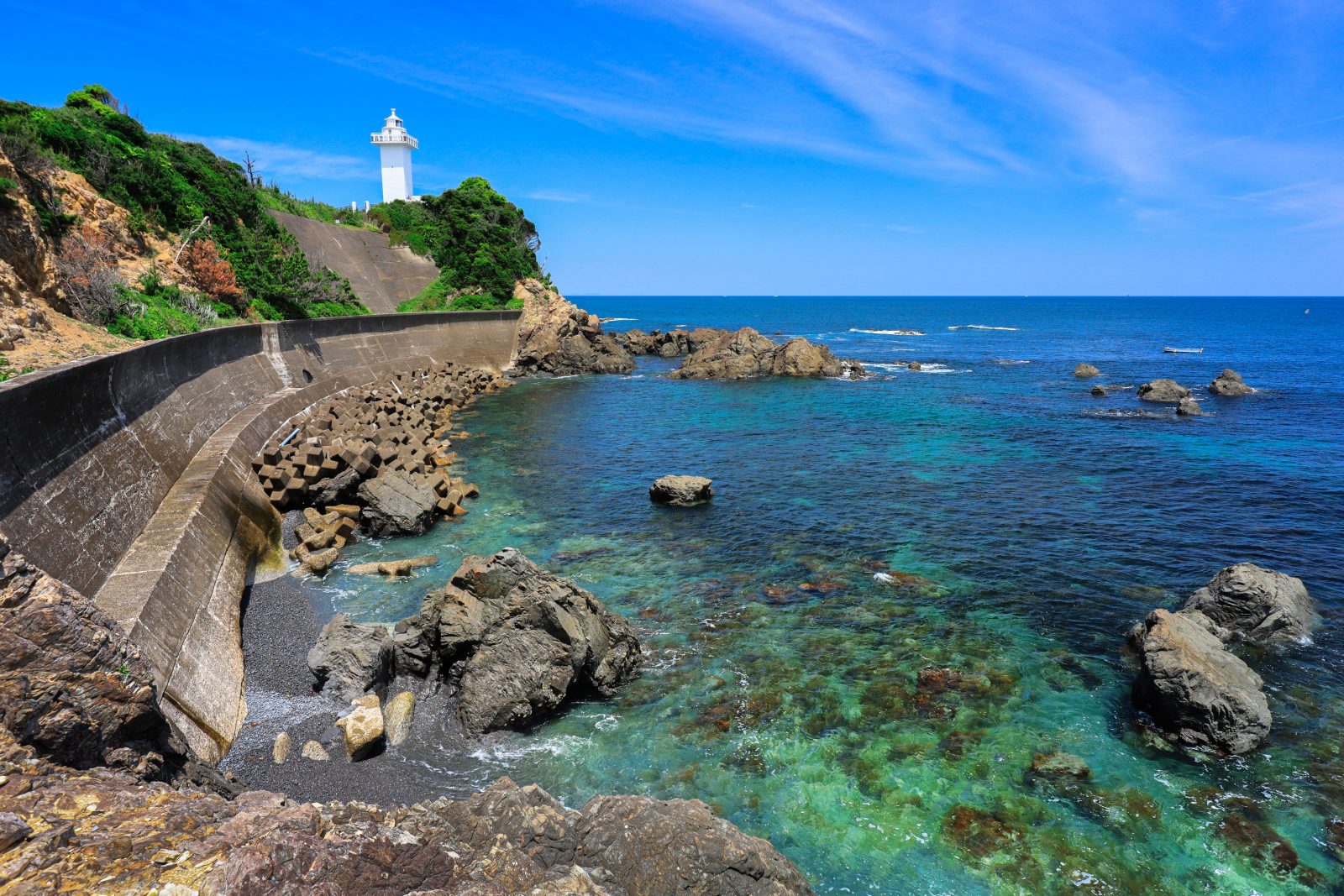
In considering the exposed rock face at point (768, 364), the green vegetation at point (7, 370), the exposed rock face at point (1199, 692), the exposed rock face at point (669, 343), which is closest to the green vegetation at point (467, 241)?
the exposed rock face at point (669, 343)

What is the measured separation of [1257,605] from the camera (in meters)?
13.8

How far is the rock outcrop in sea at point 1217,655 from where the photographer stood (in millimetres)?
10617

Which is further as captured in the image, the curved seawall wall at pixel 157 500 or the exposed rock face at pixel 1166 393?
the exposed rock face at pixel 1166 393

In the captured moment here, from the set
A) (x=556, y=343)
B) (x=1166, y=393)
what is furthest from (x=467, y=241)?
(x=1166, y=393)

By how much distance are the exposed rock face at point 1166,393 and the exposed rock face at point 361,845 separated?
154ft

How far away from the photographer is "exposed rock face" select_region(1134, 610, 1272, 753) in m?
10.6

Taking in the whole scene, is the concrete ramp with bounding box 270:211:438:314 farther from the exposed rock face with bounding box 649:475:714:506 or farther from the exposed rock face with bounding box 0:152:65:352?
the exposed rock face with bounding box 649:475:714:506

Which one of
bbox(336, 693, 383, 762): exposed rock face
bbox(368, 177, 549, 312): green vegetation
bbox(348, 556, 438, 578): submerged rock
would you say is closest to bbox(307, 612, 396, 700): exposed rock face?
bbox(336, 693, 383, 762): exposed rock face

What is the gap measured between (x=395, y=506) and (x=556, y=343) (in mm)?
39558

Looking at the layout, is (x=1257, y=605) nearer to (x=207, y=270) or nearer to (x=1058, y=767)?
(x=1058, y=767)

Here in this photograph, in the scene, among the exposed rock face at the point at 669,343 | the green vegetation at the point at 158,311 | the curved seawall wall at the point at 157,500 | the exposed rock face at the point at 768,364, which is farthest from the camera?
the exposed rock face at the point at 669,343

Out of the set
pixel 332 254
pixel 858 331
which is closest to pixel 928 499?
pixel 332 254

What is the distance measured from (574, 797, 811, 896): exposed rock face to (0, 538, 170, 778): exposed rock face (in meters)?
4.57

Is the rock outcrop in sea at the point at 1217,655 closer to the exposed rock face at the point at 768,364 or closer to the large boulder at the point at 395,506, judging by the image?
the large boulder at the point at 395,506
